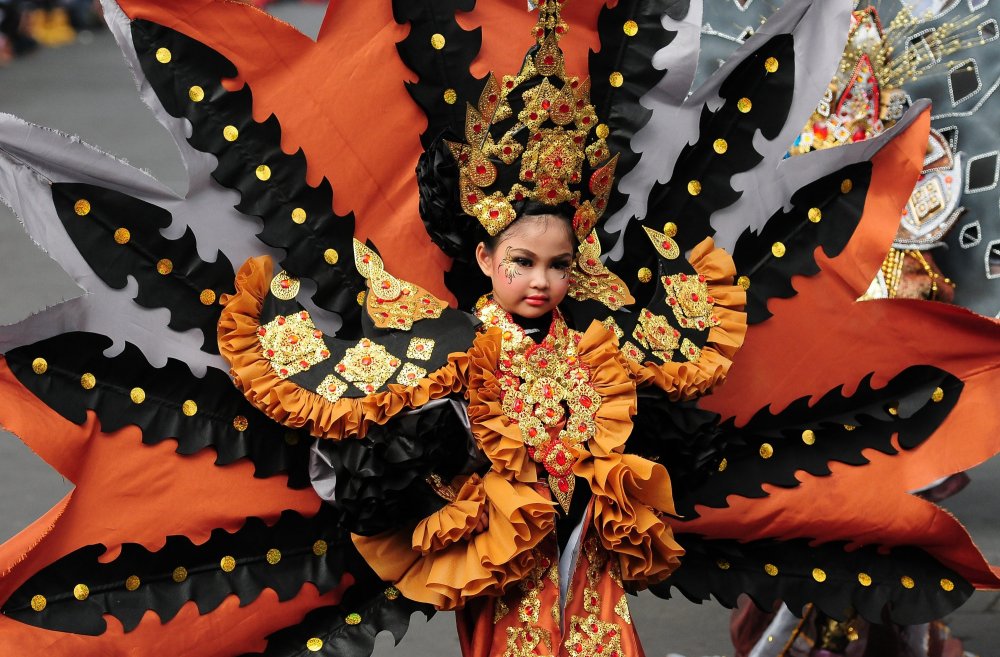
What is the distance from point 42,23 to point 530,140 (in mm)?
10645

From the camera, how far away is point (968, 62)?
418cm

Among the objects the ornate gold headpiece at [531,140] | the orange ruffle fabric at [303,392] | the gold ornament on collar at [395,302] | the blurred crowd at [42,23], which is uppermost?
the blurred crowd at [42,23]

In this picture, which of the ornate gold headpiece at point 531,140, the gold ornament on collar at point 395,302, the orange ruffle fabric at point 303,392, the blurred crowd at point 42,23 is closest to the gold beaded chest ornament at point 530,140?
the ornate gold headpiece at point 531,140

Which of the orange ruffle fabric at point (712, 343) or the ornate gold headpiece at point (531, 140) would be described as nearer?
the ornate gold headpiece at point (531, 140)

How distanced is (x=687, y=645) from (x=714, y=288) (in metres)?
2.05

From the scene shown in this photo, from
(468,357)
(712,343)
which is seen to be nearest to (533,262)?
(468,357)

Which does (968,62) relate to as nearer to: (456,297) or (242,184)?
(456,297)

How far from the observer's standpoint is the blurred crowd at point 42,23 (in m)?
11.6

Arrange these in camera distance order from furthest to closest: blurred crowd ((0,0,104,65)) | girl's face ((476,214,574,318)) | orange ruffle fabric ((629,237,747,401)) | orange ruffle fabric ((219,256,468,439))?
blurred crowd ((0,0,104,65)) < orange ruffle fabric ((629,237,747,401)) < girl's face ((476,214,574,318)) < orange ruffle fabric ((219,256,468,439))

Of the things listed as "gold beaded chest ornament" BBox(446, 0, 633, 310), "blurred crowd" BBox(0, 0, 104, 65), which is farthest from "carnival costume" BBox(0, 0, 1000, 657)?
"blurred crowd" BBox(0, 0, 104, 65)

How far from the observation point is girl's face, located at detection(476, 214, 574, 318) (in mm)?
2791

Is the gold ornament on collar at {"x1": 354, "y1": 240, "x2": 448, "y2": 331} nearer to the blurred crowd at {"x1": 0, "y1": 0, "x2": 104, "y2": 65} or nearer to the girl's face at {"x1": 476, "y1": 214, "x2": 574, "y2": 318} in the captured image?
the girl's face at {"x1": 476, "y1": 214, "x2": 574, "y2": 318}

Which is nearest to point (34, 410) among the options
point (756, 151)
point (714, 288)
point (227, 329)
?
point (227, 329)

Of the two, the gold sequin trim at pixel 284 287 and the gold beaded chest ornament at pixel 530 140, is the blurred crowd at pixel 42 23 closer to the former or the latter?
the gold sequin trim at pixel 284 287
